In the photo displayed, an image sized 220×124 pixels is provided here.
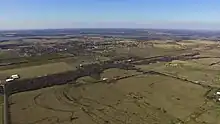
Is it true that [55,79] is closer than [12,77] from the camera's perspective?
No

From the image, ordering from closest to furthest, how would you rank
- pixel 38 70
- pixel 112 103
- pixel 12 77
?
pixel 112 103 → pixel 12 77 → pixel 38 70

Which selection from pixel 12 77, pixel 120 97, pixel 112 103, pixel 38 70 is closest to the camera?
pixel 112 103

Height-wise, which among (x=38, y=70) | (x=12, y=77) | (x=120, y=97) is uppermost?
(x=12, y=77)

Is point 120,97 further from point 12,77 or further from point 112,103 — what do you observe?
point 12,77

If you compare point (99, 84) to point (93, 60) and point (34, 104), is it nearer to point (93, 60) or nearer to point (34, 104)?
point (34, 104)

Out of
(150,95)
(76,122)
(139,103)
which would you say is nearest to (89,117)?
(76,122)

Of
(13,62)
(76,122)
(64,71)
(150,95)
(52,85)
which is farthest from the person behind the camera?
(13,62)

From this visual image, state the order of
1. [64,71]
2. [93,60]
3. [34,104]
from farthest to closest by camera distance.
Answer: [93,60]
[64,71]
[34,104]

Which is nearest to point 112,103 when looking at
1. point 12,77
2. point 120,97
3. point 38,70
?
point 120,97

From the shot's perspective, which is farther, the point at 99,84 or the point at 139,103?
the point at 99,84
